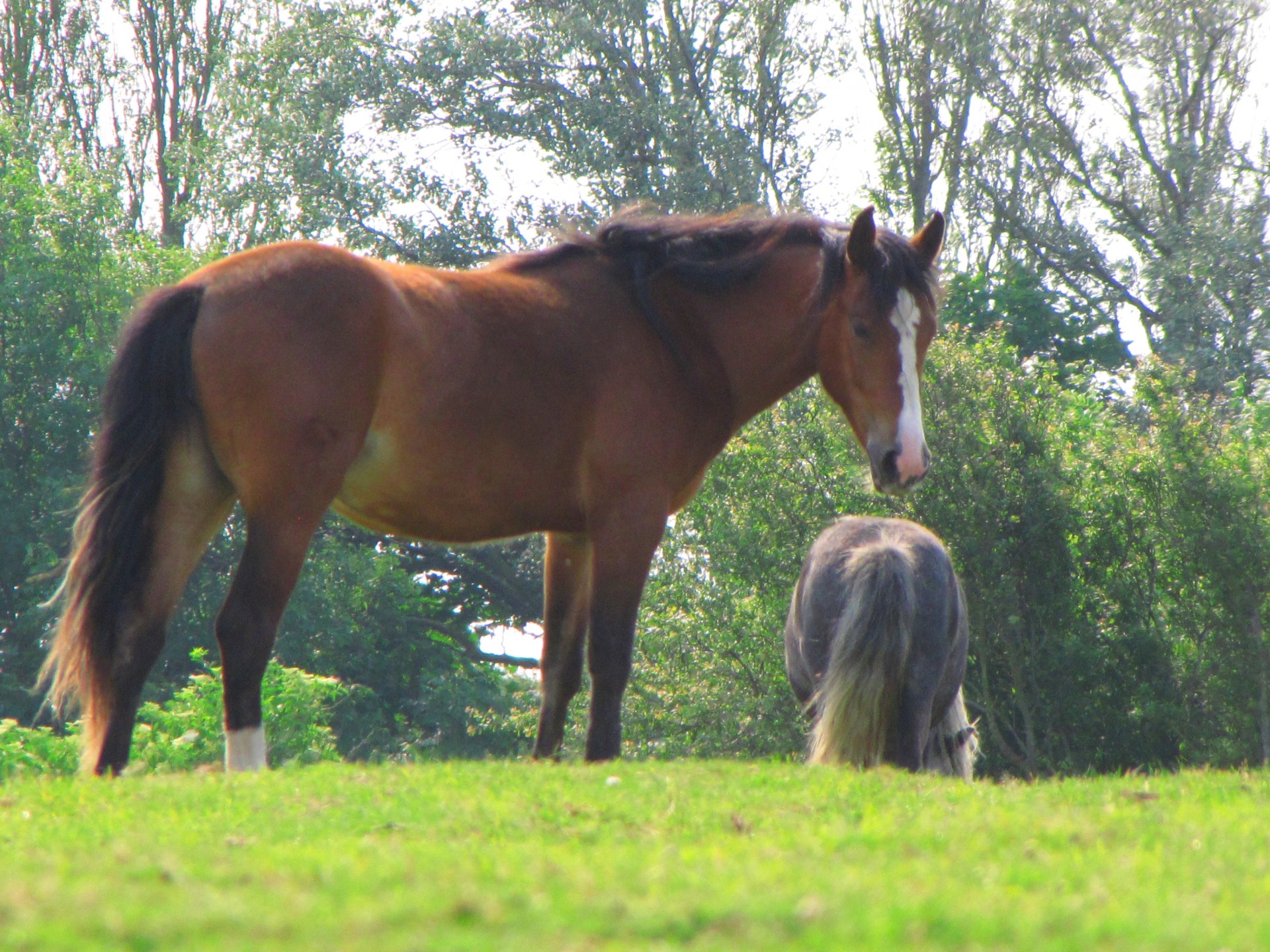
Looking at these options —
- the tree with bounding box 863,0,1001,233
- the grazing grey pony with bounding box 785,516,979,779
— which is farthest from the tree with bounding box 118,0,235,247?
the grazing grey pony with bounding box 785,516,979,779

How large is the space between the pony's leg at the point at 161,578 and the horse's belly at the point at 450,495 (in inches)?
22.7

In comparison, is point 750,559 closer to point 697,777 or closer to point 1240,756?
point 1240,756

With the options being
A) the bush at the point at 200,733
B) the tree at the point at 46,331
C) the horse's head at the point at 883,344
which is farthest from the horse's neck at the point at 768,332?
the tree at the point at 46,331

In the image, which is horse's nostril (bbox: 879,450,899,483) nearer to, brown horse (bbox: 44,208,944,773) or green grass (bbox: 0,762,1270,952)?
brown horse (bbox: 44,208,944,773)

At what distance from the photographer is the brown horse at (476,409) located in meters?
5.27

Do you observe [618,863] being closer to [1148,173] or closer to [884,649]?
[884,649]

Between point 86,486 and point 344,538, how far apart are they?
25313mm

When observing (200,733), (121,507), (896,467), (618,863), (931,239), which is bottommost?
(200,733)

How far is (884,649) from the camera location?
23.4 ft

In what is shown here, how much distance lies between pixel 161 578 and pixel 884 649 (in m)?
3.63

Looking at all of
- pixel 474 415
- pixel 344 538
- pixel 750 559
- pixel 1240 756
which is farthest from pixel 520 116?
pixel 474 415

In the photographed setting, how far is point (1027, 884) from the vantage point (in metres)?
3.27

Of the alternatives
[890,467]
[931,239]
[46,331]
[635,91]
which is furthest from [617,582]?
[46,331]

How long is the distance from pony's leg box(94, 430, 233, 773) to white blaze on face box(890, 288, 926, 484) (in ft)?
9.30
